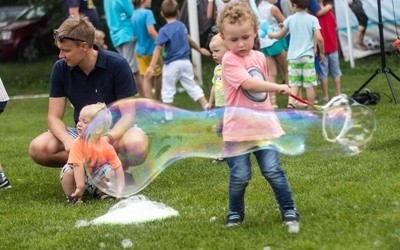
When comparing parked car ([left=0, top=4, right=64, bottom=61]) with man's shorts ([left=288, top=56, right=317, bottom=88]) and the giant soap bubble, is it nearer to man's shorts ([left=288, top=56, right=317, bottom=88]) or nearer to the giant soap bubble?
man's shorts ([left=288, top=56, right=317, bottom=88])

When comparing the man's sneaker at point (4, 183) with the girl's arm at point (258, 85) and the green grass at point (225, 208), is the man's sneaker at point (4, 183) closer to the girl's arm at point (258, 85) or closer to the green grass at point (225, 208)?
the green grass at point (225, 208)

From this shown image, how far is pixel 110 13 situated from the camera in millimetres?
12328

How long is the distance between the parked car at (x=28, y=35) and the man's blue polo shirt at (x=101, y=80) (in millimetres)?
14321

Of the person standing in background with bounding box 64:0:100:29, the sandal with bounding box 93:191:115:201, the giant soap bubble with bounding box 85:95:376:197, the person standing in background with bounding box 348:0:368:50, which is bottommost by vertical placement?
the person standing in background with bounding box 348:0:368:50

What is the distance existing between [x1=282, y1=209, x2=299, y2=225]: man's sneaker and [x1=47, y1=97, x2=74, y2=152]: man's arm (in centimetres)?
226

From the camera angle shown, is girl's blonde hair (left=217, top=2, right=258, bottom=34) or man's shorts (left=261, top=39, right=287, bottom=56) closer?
girl's blonde hair (left=217, top=2, right=258, bottom=34)

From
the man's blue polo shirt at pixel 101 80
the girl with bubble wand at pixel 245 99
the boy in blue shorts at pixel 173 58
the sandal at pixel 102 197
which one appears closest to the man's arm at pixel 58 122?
the man's blue polo shirt at pixel 101 80

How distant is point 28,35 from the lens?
22.2 meters

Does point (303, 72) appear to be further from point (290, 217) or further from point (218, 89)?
point (290, 217)

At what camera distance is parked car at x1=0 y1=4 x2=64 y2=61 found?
2133 centimetres

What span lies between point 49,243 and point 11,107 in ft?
33.9

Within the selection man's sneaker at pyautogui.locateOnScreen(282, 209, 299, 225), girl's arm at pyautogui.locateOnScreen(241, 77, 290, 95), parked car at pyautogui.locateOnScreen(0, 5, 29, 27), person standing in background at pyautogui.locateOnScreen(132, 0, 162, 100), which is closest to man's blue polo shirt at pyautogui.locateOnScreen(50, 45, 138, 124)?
girl's arm at pyautogui.locateOnScreen(241, 77, 290, 95)

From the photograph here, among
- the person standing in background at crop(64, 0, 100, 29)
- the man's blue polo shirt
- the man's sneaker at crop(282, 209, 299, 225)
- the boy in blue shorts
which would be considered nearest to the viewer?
the man's sneaker at crop(282, 209, 299, 225)

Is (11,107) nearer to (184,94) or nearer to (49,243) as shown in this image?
(184,94)
